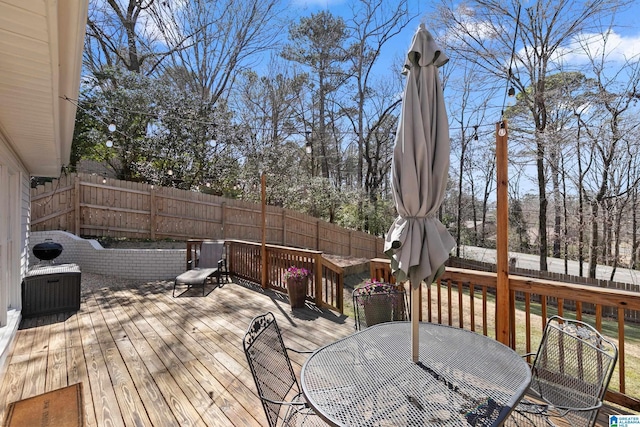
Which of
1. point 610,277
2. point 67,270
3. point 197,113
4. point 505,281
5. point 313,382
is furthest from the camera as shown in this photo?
point 197,113

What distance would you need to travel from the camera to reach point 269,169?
1312 centimetres

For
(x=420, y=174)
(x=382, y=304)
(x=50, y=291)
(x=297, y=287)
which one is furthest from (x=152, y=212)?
(x=420, y=174)

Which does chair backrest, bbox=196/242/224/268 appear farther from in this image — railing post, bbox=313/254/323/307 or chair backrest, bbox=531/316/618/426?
chair backrest, bbox=531/316/618/426

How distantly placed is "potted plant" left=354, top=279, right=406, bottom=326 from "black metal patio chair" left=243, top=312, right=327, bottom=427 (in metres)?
1.41

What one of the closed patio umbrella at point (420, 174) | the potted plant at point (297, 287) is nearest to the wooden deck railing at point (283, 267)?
the potted plant at point (297, 287)

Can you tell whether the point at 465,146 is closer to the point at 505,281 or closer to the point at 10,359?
the point at 505,281

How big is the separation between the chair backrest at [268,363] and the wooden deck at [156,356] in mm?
571

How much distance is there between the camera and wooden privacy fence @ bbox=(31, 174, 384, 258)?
810cm

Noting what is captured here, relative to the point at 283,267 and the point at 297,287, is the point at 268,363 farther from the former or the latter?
the point at 283,267

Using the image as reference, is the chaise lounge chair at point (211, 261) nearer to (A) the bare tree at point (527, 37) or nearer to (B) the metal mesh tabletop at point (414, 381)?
(B) the metal mesh tabletop at point (414, 381)

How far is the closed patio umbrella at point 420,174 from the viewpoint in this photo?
1.90 m

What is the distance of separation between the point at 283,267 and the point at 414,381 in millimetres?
4430

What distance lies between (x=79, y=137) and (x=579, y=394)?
1276cm

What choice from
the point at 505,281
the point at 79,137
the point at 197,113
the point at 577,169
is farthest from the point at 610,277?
the point at 79,137
